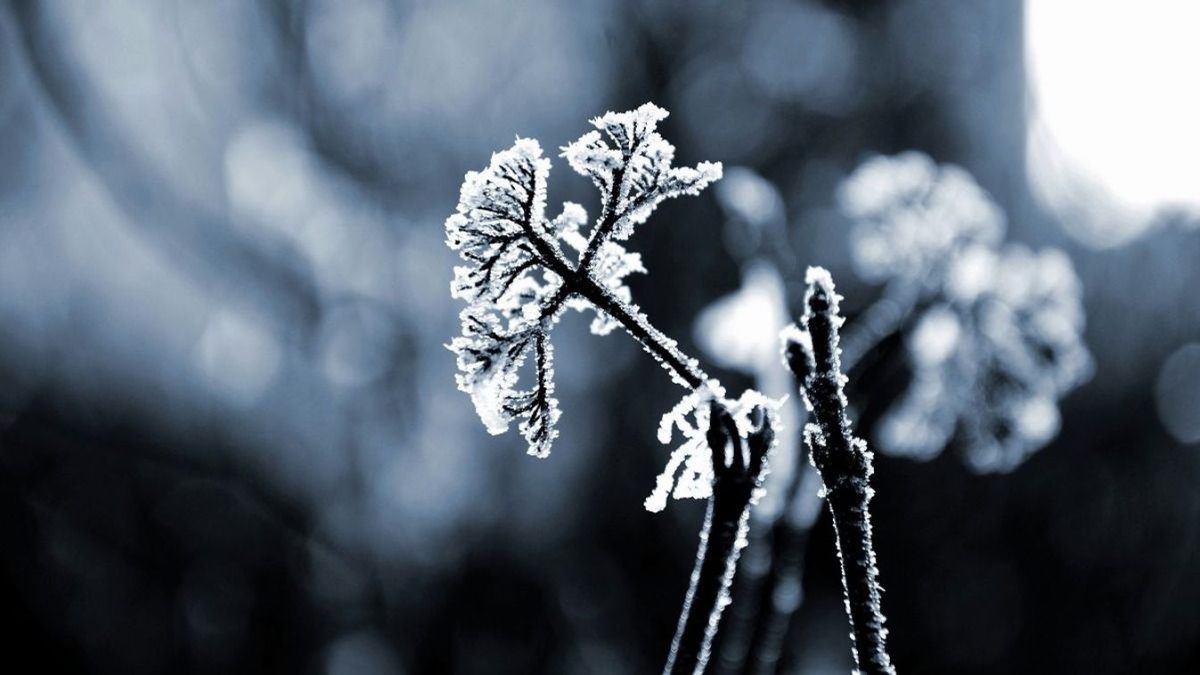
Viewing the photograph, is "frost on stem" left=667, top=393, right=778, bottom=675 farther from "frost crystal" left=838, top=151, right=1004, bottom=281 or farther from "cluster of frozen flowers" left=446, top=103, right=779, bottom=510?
"frost crystal" left=838, top=151, right=1004, bottom=281

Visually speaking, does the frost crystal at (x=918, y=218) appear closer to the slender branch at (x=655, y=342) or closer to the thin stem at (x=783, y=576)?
the thin stem at (x=783, y=576)

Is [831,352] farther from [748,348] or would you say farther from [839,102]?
[839,102]

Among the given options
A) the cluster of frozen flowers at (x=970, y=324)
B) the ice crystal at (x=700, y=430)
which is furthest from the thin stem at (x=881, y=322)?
the ice crystal at (x=700, y=430)

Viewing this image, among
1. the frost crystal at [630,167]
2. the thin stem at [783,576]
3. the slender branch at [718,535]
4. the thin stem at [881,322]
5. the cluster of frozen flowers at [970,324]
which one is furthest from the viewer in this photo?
the cluster of frozen flowers at [970,324]

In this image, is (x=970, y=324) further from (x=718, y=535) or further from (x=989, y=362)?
(x=718, y=535)

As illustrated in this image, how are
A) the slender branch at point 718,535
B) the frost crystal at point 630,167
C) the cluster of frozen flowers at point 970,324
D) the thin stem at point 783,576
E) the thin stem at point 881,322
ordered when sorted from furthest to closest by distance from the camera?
the cluster of frozen flowers at point 970,324 → the thin stem at point 881,322 → the thin stem at point 783,576 → the frost crystal at point 630,167 → the slender branch at point 718,535

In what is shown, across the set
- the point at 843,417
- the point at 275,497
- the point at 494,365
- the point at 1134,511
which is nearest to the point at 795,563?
the point at 843,417
